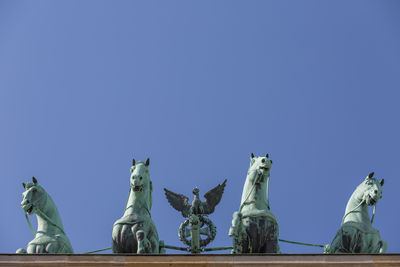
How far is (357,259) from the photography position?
17.9 m

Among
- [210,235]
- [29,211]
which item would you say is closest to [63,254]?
[29,211]

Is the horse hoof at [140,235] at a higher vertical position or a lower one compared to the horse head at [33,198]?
lower

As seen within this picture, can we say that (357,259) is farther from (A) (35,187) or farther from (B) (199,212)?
(A) (35,187)

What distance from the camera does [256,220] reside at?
19.2 meters

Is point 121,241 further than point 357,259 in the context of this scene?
Yes

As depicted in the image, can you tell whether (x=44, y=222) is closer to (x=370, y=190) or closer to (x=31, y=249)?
(x=31, y=249)

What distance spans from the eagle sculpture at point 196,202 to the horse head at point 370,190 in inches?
108

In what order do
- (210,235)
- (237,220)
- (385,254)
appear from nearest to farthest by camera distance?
(385,254)
(237,220)
(210,235)

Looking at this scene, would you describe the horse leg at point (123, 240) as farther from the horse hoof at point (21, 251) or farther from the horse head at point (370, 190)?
the horse head at point (370, 190)

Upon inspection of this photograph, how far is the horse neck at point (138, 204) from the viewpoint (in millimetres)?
19656

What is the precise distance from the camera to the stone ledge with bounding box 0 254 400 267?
17859 mm

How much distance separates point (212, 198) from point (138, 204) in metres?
1.82

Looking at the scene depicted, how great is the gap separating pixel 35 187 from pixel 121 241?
2063mm

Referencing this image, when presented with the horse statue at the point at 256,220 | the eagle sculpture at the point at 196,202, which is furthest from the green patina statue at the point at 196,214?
the horse statue at the point at 256,220
